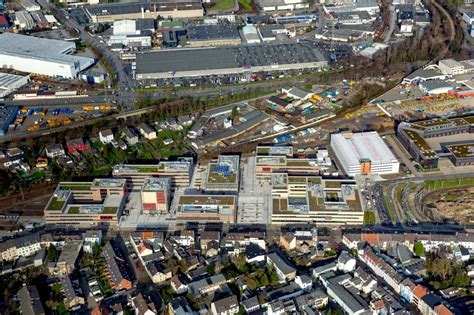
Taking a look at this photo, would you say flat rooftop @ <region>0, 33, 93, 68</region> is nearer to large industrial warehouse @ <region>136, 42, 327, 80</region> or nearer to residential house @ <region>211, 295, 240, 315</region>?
large industrial warehouse @ <region>136, 42, 327, 80</region>

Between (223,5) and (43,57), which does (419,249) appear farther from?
(223,5)

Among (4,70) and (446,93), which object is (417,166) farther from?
(4,70)

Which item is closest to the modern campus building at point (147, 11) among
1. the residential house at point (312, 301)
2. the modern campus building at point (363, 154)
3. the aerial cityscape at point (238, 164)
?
the aerial cityscape at point (238, 164)

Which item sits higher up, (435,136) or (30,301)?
(435,136)

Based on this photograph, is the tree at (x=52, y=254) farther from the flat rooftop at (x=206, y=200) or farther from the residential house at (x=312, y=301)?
the residential house at (x=312, y=301)

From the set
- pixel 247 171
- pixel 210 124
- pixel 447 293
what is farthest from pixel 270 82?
pixel 447 293

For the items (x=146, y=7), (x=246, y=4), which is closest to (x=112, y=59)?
(x=146, y=7)
